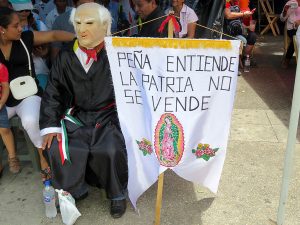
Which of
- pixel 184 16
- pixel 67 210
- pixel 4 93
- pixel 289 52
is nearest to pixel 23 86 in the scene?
pixel 4 93

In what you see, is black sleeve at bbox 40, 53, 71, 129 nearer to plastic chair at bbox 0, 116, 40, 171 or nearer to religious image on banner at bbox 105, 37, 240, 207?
plastic chair at bbox 0, 116, 40, 171

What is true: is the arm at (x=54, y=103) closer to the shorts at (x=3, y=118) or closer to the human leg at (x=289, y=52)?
the shorts at (x=3, y=118)

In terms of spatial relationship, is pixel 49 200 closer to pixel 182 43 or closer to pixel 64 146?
pixel 64 146

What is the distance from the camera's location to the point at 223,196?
124 inches

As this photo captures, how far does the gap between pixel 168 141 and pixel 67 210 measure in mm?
984

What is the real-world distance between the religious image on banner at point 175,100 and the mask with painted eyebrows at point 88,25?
1.39ft

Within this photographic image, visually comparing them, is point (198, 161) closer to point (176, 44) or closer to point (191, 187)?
point (191, 187)

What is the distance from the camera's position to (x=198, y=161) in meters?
2.72

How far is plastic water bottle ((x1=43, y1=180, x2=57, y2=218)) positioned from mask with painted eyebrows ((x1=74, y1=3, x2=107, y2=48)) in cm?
120

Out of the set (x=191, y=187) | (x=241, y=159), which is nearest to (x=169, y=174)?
(x=191, y=187)

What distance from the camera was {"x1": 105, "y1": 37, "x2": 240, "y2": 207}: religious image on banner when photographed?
7.91 feet

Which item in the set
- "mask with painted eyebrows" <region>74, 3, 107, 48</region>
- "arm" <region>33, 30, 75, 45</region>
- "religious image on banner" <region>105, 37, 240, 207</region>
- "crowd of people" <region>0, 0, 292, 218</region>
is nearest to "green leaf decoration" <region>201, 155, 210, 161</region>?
"religious image on banner" <region>105, 37, 240, 207</region>

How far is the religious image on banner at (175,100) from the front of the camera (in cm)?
241

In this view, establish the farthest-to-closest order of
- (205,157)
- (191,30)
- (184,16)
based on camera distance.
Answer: (184,16)
(191,30)
(205,157)
